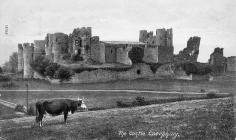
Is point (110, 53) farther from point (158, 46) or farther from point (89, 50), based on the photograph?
point (158, 46)

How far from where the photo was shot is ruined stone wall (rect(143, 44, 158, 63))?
Result: 3548 inches

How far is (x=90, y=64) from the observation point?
267 feet

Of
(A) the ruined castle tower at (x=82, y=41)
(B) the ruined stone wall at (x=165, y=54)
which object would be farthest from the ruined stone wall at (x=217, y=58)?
(A) the ruined castle tower at (x=82, y=41)

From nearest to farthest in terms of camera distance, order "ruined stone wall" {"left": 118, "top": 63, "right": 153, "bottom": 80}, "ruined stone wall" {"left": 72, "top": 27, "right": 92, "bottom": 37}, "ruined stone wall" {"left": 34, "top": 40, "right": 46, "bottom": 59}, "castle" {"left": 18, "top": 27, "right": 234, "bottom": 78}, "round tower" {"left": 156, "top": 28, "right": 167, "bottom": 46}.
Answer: "ruined stone wall" {"left": 118, "top": 63, "right": 153, "bottom": 80} < "castle" {"left": 18, "top": 27, "right": 234, "bottom": 78} < "ruined stone wall" {"left": 72, "top": 27, "right": 92, "bottom": 37} < "ruined stone wall" {"left": 34, "top": 40, "right": 46, "bottom": 59} < "round tower" {"left": 156, "top": 28, "right": 167, "bottom": 46}

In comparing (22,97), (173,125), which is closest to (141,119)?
(173,125)

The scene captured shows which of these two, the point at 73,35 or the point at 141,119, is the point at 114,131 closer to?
the point at 141,119

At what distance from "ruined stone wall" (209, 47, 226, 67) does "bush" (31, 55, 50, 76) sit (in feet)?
110

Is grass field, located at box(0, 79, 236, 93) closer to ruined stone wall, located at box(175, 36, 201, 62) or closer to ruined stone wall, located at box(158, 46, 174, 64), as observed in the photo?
ruined stone wall, located at box(158, 46, 174, 64)

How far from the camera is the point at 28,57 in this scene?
294 ft

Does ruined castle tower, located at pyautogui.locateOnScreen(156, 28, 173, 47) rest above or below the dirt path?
above

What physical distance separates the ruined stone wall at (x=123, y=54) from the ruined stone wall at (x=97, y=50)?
10.3 feet

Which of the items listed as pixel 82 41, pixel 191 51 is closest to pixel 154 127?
pixel 82 41

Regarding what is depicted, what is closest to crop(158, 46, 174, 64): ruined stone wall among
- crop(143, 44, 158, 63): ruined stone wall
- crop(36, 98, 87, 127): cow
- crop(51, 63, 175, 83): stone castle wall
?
crop(143, 44, 158, 63): ruined stone wall

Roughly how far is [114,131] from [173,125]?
265cm
